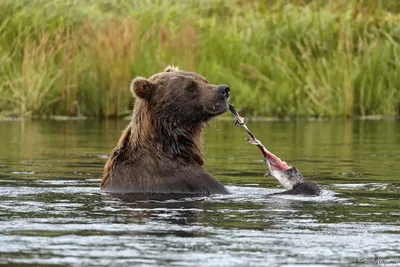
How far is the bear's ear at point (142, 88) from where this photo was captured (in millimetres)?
10867

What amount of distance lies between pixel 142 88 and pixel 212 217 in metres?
2.19

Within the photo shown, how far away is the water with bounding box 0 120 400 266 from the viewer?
7.24m

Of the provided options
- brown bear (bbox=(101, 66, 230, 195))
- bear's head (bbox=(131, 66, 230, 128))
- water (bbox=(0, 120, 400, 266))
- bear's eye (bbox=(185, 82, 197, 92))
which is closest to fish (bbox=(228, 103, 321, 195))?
water (bbox=(0, 120, 400, 266))

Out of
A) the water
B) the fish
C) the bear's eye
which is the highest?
the bear's eye

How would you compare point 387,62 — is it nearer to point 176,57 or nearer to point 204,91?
point 176,57

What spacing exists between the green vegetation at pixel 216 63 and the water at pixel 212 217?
7335 mm

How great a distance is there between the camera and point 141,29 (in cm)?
2600

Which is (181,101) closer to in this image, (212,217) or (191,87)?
(191,87)

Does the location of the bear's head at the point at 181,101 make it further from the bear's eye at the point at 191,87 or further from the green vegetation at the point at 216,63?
the green vegetation at the point at 216,63

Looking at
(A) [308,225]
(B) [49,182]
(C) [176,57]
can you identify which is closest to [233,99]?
(C) [176,57]

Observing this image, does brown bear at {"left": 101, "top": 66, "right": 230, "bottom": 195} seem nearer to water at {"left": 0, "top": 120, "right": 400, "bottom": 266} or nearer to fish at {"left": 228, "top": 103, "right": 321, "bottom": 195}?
water at {"left": 0, "top": 120, "right": 400, "bottom": 266}

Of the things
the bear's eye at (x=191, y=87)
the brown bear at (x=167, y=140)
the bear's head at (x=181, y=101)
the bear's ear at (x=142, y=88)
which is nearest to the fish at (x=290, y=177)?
the brown bear at (x=167, y=140)

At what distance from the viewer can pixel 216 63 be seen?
2472 centimetres

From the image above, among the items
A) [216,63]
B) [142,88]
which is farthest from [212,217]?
[216,63]
